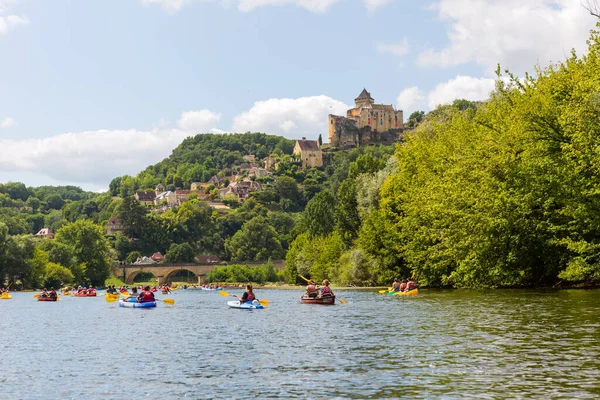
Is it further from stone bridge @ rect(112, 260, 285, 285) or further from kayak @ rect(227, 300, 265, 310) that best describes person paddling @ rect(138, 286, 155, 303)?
stone bridge @ rect(112, 260, 285, 285)

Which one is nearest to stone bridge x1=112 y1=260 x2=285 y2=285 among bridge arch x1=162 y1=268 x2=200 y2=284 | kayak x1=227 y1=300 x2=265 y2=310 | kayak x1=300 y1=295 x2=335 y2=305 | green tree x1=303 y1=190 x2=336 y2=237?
bridge arch x1=162 y1=268 x2=200 y2=284

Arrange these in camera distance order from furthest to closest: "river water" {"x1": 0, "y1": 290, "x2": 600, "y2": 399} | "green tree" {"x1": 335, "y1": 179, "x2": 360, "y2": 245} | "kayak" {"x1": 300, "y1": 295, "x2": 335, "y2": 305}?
"green tree" {"x1": 335, "y1": 179, "x2": 360, "y2": 245} → "kayak" {"x1": 300, "y1": 295, "x2": 335, "y2": 305} → "river water" {"x1": 0, "y1": 290, "x2": 600, "y2": 399}

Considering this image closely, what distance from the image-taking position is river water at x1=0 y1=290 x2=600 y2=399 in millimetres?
18062

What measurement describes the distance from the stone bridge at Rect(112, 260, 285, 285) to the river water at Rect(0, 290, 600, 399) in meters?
133

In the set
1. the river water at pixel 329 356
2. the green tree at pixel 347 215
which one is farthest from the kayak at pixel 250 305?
the green tree at pixel 347 215

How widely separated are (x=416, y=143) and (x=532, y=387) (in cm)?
5087

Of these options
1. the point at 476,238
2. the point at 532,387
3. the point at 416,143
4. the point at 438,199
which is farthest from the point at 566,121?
the point at 532,387

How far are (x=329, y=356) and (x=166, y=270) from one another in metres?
160

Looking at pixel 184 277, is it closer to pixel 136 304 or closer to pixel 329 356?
pixel 136 304

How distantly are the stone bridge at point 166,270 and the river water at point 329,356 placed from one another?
133m

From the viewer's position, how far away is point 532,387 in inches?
676

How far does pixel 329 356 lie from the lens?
23.8 meters

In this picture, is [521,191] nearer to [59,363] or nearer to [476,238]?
[476,238]

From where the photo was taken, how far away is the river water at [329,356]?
1806cm
